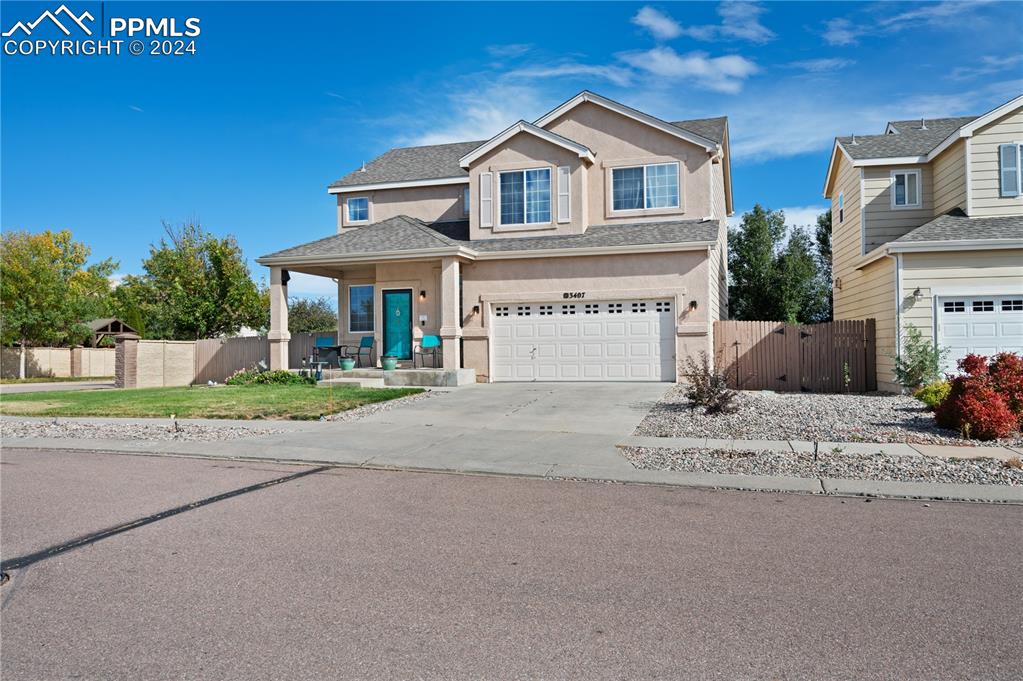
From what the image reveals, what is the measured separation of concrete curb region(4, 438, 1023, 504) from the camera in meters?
7.46

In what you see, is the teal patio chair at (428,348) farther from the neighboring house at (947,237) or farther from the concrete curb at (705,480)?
the neighboring house at (947,237)

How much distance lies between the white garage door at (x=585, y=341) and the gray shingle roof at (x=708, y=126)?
7.04 metres

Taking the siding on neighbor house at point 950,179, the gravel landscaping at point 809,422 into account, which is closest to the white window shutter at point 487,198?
the gravel landscaping at point 809,422

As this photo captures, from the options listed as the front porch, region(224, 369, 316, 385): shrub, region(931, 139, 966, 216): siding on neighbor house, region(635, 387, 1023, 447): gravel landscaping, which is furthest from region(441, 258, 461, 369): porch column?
region(931, 139, 966, 216): siding on neighbor house

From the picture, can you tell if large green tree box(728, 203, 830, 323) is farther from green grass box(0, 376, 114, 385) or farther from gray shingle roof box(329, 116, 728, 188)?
green grass box(0, 376, 114, 385)

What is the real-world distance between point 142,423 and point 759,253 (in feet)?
98.8

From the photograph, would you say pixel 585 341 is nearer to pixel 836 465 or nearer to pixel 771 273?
pixel 836 465

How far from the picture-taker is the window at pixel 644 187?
21.4 m

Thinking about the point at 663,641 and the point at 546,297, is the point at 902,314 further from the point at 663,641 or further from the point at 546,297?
the point at 663,641

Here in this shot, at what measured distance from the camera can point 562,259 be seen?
67.9 ft

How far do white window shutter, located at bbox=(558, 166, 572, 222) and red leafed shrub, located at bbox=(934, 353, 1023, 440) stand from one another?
40.1 feet

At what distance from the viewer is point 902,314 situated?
17.6 meters

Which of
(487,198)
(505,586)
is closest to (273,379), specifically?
(487,198)

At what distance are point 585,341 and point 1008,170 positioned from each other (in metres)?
11.7
